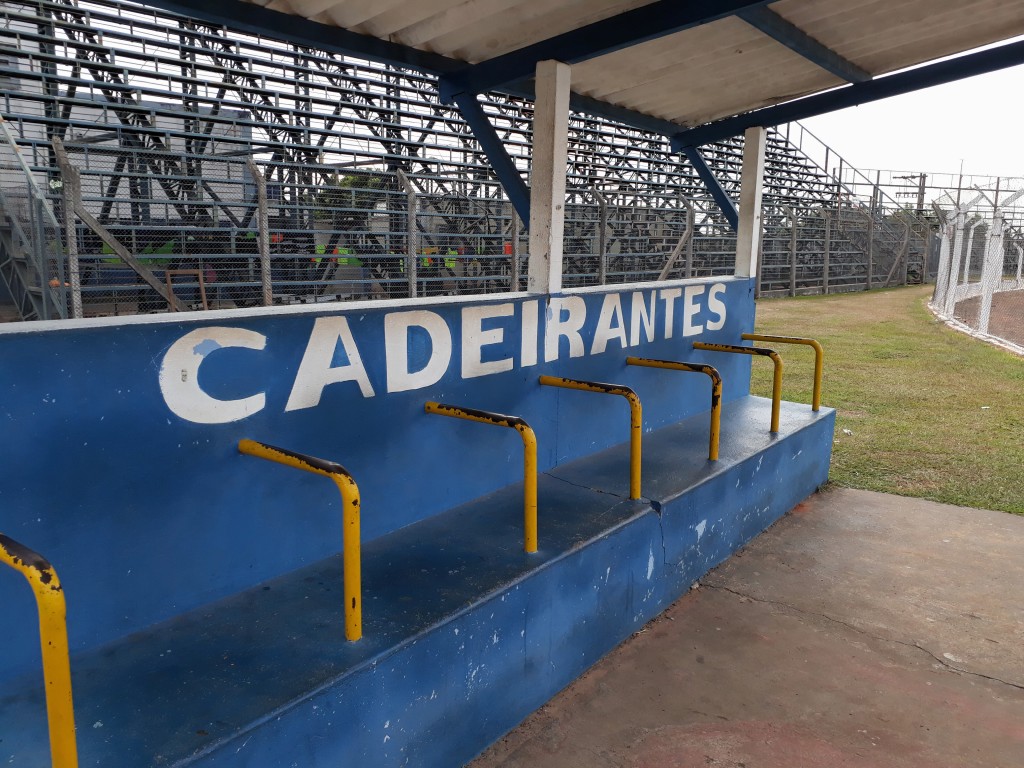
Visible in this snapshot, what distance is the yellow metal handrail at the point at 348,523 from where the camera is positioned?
211 centimetres

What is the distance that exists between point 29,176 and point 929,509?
286 inches

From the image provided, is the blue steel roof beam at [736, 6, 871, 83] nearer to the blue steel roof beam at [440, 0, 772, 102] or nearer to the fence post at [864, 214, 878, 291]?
the blue steel roof beam at [440, 0, 772, 102]

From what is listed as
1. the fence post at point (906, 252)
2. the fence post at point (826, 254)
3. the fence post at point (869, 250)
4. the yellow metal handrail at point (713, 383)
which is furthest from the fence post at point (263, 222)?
the fence post at point (906, 252)

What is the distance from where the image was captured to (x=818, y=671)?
10.3 feet

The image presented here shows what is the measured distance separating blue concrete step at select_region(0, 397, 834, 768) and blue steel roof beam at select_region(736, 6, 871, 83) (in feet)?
7.71

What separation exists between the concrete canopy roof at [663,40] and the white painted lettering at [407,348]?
60.0 inches

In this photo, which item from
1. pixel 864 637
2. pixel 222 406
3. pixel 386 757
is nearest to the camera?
pixel 386 757

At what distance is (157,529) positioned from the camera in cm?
241

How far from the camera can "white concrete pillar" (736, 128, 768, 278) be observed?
5629mm

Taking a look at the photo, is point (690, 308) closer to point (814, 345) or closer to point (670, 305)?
point (670, 305)

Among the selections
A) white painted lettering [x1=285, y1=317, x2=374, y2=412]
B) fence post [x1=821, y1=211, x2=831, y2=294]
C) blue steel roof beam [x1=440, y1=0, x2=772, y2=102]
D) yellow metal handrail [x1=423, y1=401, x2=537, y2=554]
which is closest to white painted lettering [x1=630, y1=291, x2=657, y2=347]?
blue steel roof beam [x1=440, y1=0, x2=772, y2=102]

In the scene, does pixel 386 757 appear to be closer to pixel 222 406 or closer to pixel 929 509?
pixel 222 406

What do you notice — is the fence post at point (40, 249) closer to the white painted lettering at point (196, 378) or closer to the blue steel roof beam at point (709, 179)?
the white painted lettering at point (196, 378)

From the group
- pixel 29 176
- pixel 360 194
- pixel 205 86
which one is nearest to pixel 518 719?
pixel 29 176
